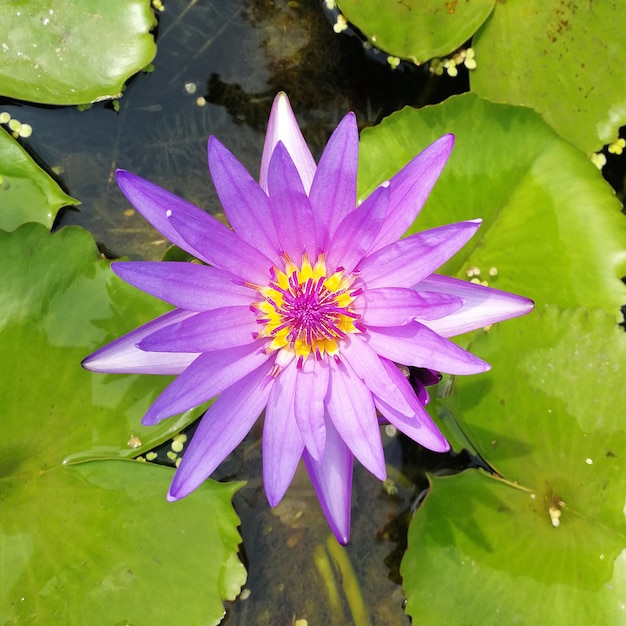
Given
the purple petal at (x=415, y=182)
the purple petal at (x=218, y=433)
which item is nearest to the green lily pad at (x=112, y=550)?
the purple petal at (x=218, y=433)

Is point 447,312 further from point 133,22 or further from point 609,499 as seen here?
point 133,22

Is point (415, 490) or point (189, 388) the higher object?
point (189, 388)

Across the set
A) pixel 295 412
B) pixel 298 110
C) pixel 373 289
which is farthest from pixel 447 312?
pixel 298 110

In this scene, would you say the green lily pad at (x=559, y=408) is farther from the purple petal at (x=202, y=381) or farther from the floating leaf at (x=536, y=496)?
the purple petal at (x=202, y=381)

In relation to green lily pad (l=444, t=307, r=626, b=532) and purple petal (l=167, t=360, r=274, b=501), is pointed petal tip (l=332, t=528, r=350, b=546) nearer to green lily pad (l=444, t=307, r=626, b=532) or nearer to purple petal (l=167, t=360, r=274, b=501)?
purple petal (l=167, t=360, r=274, b=501)

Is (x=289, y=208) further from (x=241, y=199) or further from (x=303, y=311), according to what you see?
(x=303, y=311)

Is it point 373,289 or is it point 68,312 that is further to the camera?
point 68,312
